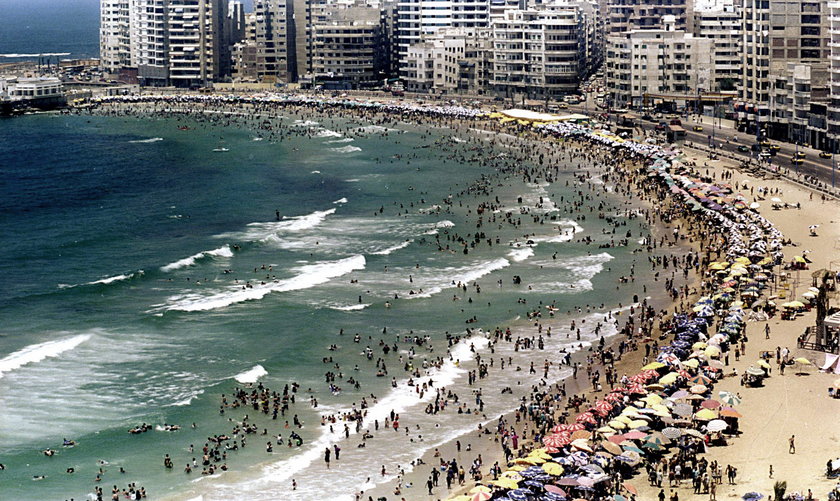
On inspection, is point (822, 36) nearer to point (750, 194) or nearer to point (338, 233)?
point (750, 194)

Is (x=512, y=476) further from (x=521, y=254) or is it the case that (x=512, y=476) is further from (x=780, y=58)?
(x=780, y=58)

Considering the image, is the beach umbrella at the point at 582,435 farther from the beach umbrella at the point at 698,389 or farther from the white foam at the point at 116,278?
the white foam at the point at 116,278

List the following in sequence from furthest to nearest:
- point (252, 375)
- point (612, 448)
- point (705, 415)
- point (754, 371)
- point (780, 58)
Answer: point (780, 58), point (252, 375), point (754, 371), point (705, 415), point (612, 448)

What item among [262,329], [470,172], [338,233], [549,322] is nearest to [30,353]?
[262,329]

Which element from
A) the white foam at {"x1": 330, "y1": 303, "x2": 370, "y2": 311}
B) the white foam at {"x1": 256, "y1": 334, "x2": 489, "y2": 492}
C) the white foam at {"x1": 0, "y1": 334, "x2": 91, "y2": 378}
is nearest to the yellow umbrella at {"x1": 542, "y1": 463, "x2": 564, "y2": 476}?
the white foam at {"x1": 256, "y1": 334, "x2": 489, "y2": 492}

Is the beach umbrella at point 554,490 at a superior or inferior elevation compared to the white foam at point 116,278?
inferior

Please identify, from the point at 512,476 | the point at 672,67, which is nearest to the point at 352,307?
the point at 512,476

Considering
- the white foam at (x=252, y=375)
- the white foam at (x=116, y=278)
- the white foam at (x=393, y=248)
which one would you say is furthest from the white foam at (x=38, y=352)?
the white foam at (x=393, y=248)
